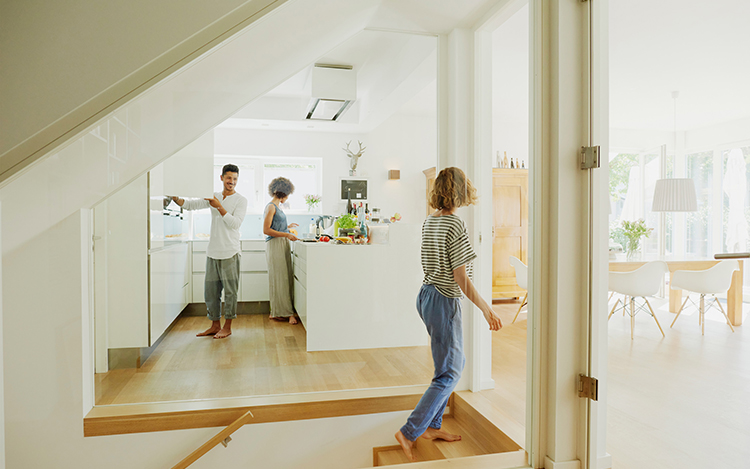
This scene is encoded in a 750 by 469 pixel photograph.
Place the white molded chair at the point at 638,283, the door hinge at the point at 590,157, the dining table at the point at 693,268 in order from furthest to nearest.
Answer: the door hinge at the point at 590,157
the white molded chair at the point at 638,283
the dining table at the point at 693,268

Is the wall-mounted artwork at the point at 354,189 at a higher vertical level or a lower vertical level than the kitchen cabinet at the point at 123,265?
higher

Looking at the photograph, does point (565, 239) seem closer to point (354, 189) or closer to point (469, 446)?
Answer: point (354, 189)

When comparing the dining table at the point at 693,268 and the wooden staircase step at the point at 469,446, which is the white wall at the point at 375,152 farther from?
the wooden staircase step at the point at 469,446

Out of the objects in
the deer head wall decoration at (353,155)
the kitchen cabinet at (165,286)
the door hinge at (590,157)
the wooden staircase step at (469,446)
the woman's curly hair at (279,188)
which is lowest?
the wooden staircase step at (469,446)

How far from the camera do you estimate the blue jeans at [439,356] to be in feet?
6.92

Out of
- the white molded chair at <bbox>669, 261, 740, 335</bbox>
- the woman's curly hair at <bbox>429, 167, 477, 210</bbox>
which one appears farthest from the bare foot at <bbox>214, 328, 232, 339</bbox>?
the white molded chair at <bbox>669, 261, 740, 335</bbox>

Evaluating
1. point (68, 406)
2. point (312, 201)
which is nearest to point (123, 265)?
point (68, 406)

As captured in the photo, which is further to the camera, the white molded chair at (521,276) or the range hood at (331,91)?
the range hood at (331,91)

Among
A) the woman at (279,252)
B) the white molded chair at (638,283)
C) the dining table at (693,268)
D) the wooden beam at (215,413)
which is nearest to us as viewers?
the dining table at (693,268)

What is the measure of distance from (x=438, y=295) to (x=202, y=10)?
1.50m

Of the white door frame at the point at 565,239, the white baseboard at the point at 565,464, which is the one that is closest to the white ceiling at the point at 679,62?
the white door frame at the point at 565,239

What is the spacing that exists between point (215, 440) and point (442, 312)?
1195mm

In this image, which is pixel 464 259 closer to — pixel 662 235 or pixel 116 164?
pixel 662 235

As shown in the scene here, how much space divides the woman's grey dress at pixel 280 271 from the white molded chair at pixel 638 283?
1409mm
